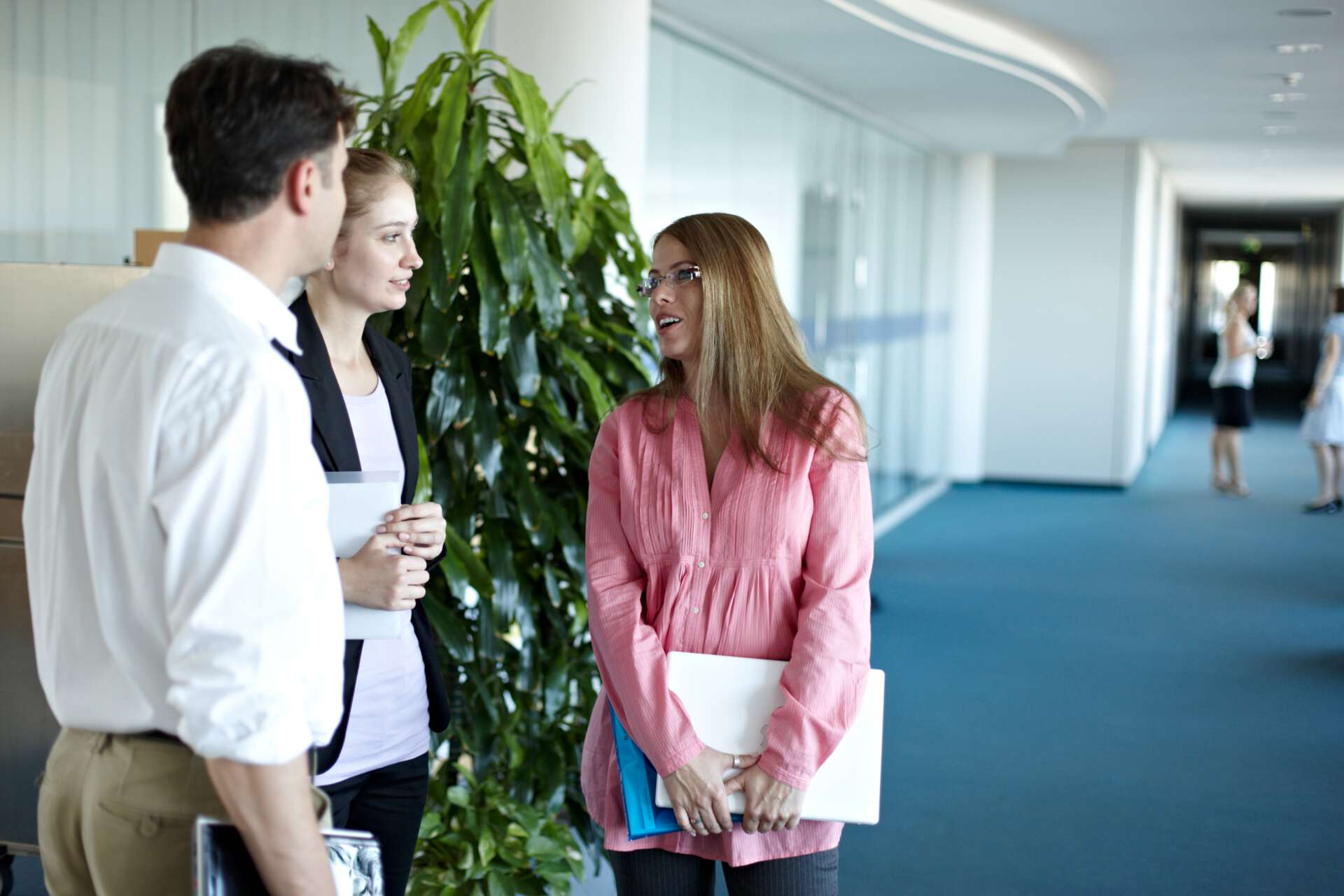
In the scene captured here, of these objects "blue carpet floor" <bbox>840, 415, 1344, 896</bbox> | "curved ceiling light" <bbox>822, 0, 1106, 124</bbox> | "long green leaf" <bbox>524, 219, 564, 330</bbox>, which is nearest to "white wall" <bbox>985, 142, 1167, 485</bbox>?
"blue carpet floor" <bbox>840, 415, 1344, 896</bbox>

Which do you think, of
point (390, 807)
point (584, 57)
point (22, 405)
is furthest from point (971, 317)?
point (390, 807)

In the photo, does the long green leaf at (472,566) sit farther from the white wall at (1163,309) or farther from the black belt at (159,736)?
the white wall at (1163,309)

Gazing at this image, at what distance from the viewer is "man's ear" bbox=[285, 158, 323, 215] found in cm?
126

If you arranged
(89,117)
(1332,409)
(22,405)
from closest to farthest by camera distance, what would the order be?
(22,405)
(89,117)
(1332,409)

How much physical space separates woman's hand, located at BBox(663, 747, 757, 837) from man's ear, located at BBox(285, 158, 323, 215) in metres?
0.96

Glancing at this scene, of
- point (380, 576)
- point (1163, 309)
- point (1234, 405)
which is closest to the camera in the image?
point (380, 576)

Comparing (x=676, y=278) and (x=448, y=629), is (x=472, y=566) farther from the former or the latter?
(x=676, y=278)

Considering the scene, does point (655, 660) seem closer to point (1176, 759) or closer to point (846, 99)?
point (1176, 759)

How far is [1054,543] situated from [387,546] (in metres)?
8.41

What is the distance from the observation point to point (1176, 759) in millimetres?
4797

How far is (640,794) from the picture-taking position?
73.2 inches

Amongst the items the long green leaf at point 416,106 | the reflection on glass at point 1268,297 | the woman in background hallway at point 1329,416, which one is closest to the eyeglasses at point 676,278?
the long green leaf at point 416,106

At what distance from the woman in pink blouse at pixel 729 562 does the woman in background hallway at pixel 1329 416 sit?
987cm

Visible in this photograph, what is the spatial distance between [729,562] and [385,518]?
51cm
